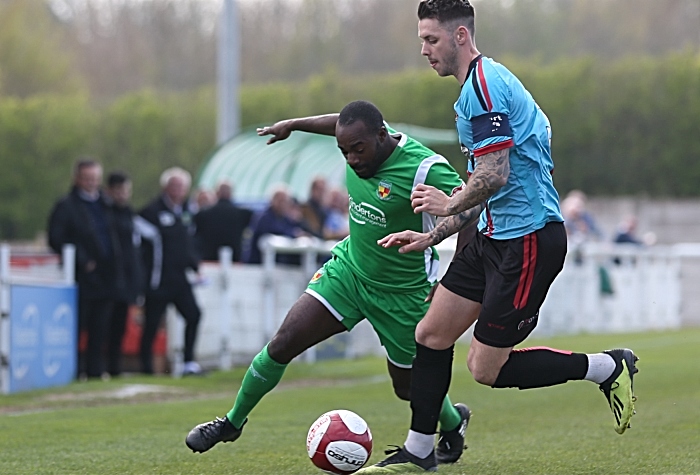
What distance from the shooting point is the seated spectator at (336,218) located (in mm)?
17406

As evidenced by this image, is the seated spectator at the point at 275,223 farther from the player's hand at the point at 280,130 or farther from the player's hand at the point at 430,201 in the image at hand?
the player's hand at the point at 430,201

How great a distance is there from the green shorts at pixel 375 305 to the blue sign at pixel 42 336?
20.6ft

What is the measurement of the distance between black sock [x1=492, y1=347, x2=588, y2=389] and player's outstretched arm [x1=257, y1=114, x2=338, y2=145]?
5.39 ft

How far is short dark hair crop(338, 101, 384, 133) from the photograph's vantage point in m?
6.49

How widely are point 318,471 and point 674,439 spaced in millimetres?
2686

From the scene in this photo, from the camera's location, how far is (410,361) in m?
7.00

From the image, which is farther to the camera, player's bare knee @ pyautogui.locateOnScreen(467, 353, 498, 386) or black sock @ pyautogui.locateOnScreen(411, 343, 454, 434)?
black sock @ pyautogui.locateOnScreen(411, 343, 454, 434)

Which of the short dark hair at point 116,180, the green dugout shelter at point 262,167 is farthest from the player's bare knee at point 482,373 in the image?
the green dugout shelter at point 262,167

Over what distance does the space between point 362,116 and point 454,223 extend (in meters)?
0.78

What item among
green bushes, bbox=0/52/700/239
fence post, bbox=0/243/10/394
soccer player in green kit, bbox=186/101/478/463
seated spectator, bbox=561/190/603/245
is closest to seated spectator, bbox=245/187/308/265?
fence post, bbox=0/243/10/394

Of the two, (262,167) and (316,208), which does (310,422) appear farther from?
(262,167)

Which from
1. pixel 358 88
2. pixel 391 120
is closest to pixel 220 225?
pixel 391 120

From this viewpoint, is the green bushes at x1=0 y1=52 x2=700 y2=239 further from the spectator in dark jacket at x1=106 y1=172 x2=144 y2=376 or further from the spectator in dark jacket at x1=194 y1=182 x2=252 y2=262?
the spectator in dark jacket at x1=106 y1=172 x2=144 y2=376

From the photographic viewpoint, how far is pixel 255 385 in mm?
6762
